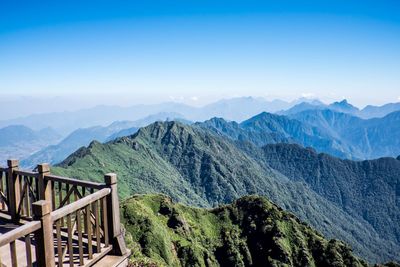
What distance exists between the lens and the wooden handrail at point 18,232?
21.7 ft

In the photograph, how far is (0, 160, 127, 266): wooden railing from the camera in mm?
7371

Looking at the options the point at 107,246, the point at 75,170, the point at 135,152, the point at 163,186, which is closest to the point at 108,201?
the point at 107,246

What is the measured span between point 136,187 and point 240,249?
8701 centimetres

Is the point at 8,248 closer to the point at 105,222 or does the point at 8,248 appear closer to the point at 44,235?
the point at 105,222

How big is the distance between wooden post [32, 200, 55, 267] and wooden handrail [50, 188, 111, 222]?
0.82ft

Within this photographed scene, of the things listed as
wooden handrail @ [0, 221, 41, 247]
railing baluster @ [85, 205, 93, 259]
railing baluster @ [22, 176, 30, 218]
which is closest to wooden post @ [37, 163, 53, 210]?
railing baluster @ [22, 176, 30, 218]

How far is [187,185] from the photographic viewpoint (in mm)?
197125

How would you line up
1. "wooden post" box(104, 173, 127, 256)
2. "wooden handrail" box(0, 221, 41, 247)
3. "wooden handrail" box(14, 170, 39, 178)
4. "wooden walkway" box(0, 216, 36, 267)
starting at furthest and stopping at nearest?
"wooden handrail" box(14, 170, 39, 178) → "wooden post" box(104, 173, 127, 256) → "wooden walkway" box(0, 216, 36, 267) → "wooden handrail" box(0, 221, 41, 247)

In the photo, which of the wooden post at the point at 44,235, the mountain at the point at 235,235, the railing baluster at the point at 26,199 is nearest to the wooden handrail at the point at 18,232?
the wooden post at the point at 44,235

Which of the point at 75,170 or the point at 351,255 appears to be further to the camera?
the point at 75,170

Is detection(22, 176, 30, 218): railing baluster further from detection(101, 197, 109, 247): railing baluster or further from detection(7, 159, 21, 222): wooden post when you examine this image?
detection(101, 197, 109, 247): railing baluster

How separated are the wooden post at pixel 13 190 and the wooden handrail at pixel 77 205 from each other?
13.0 feet

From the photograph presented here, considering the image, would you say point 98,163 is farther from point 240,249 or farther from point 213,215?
point 240,249

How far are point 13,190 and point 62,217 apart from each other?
15.5ft
